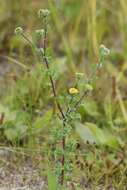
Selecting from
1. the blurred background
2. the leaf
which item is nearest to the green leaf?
the blurred background

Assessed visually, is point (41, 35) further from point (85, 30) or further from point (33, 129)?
point (85, 30)

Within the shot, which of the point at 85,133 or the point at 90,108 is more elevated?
the point at 90,108

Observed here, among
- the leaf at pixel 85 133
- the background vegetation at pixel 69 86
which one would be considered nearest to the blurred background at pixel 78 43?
the background vegetation at pixel 69 86

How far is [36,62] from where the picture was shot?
2.15m

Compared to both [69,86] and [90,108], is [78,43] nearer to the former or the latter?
[69,86]

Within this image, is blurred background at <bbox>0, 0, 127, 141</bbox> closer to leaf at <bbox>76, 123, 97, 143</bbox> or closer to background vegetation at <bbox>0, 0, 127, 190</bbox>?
background vegetation at <bbox>0, 0, 127, 190</bbox>

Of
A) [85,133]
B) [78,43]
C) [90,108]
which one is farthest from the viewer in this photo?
[78,43]

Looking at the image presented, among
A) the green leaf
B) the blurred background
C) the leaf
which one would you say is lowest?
the leaf

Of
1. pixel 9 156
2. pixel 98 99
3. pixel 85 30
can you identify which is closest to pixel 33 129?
pixel 9 156

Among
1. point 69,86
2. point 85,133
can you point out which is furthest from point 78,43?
point 85,133

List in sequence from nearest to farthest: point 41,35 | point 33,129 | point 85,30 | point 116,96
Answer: point 41,35
point 33,129
point 116,96
point 85,30

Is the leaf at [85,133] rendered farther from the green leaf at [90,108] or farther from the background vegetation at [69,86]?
the green leaf at [90,108]

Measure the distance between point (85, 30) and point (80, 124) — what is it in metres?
0.87

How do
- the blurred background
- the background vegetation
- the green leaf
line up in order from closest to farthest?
1. the background vegetation
2. the green leaf
3. the blurred background
